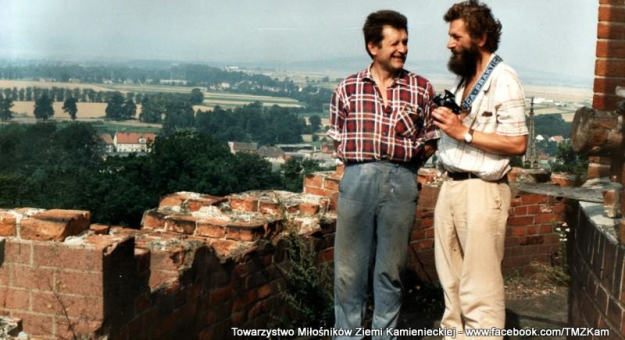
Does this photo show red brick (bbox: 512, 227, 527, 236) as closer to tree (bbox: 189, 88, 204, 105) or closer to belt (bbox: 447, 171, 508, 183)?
belt (bbox: 447, 171, 508, 183)

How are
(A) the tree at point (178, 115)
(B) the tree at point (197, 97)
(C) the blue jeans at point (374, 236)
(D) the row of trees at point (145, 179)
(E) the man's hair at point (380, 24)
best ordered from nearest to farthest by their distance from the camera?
(C) the blue jeans at point (374, 236)
(E) the man's hair at point (380, 24)
(D) the row of trees at point (145, 179)
(A) the tree at point (178, 115)
(B) the tree at point (197, 97)

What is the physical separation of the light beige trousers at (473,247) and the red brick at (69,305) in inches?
53.6

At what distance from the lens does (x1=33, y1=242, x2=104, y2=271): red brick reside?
2.73 meters

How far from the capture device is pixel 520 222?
18.8ft

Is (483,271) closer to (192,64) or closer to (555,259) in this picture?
(555,259)

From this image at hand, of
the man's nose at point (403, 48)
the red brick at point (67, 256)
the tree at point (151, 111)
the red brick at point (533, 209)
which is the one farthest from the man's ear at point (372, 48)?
the tree at point (151, 111)

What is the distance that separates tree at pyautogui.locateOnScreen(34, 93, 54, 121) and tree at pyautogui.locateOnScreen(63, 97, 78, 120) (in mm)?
1482

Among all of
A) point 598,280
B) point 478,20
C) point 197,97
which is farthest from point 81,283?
point 197,97

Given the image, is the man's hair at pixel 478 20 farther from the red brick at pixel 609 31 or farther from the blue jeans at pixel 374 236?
the red brick at pixel 609 31

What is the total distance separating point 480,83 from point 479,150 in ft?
0.84

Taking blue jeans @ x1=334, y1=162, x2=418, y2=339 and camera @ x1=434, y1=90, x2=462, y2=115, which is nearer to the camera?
camera @ x1=434, y1=90, x2=462, y2=115

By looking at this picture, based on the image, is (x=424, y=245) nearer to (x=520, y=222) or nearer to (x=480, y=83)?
(x=520, y=222)

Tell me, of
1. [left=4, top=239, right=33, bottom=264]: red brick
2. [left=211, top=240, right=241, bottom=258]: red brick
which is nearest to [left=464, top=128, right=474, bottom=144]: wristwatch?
[left=211, top=240, right=241, bottom=258]: red brick

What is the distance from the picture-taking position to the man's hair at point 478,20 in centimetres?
280
